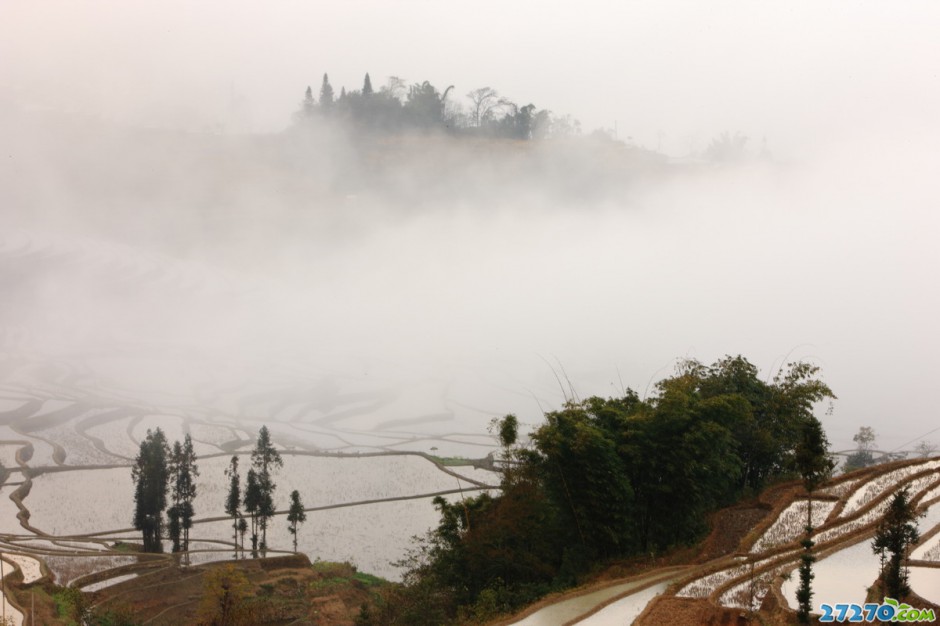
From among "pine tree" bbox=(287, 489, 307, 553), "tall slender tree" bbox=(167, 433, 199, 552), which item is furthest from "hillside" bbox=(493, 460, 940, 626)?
"tall slender tree" bbox=(167, 433, 199, 552)

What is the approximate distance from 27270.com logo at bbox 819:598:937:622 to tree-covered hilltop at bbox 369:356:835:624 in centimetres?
523

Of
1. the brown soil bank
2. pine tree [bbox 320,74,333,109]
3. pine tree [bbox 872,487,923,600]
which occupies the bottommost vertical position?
the brown soil bank

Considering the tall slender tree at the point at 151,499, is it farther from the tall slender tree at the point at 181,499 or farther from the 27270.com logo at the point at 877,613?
the 27270.com logo at the point at 877,613

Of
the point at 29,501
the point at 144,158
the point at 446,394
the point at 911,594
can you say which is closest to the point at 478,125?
the point at 144,158

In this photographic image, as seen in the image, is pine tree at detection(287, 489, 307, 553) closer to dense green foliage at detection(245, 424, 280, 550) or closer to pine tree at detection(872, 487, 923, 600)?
dense green foliage at detection(245, 424, 280, 550)

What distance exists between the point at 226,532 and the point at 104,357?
3390 cm

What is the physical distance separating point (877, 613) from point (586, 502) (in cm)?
647

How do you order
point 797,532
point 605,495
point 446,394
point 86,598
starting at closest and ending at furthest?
point 797,532
point 605,495
point 86,598
point 446,394

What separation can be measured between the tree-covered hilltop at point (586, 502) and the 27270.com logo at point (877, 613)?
5232 mm

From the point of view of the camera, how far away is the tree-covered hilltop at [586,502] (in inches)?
553

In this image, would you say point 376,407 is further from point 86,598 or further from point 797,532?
point 797,532

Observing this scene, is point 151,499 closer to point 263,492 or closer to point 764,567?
point 263,492

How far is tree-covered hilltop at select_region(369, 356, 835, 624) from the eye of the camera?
14.0 metres

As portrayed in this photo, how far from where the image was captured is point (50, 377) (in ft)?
154
